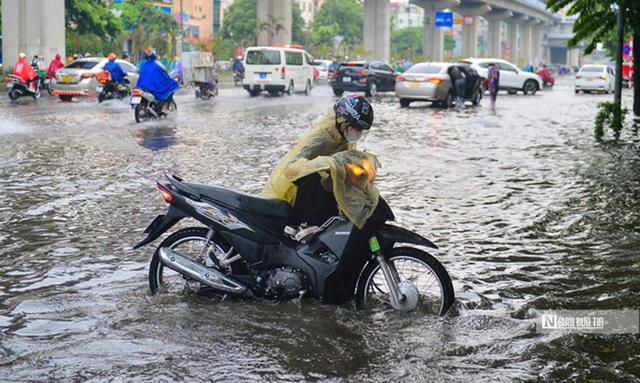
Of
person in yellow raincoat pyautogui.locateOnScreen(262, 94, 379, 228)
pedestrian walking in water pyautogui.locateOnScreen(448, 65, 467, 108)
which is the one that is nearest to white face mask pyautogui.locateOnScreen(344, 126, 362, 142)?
person in yellow raincoat pyautogui.locateOnScreen(262, 94, 379, 228)

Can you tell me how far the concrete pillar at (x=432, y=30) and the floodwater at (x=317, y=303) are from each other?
235 ft

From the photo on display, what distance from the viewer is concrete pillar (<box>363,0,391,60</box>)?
79.2m

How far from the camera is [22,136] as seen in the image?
712 inches

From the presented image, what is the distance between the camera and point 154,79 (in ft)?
72.7

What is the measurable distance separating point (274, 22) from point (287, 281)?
5897 centimetres

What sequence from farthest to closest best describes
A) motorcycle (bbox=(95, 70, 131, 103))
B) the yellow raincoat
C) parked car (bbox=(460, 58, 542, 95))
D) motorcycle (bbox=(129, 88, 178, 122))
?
parked car (bbox=(460, 58, 542, 95)) < motorcycle (bbox=(95, 70, 131, 103)) < motorcycle (bbox=(129, 88, 178, 122)) < the yellow raincoat

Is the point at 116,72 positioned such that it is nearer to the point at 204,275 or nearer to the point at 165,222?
the point at 165,222

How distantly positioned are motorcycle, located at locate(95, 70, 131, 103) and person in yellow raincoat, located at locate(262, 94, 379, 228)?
23356mm

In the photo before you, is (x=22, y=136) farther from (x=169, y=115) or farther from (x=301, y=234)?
(x=301, y=234)

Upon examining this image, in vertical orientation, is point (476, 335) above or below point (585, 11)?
below

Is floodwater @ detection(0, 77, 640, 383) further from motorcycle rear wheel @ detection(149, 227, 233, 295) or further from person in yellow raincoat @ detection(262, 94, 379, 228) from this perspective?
person in yellow raincoat @ detection(262, 94, 379, 228)

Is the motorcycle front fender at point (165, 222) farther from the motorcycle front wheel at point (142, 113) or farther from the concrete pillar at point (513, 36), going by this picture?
the concrete pillar at point (513, 36)

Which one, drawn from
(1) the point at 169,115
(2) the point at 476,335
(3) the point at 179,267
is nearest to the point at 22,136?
(1) the point at 169,115

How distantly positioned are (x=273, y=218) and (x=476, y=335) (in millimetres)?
1442
